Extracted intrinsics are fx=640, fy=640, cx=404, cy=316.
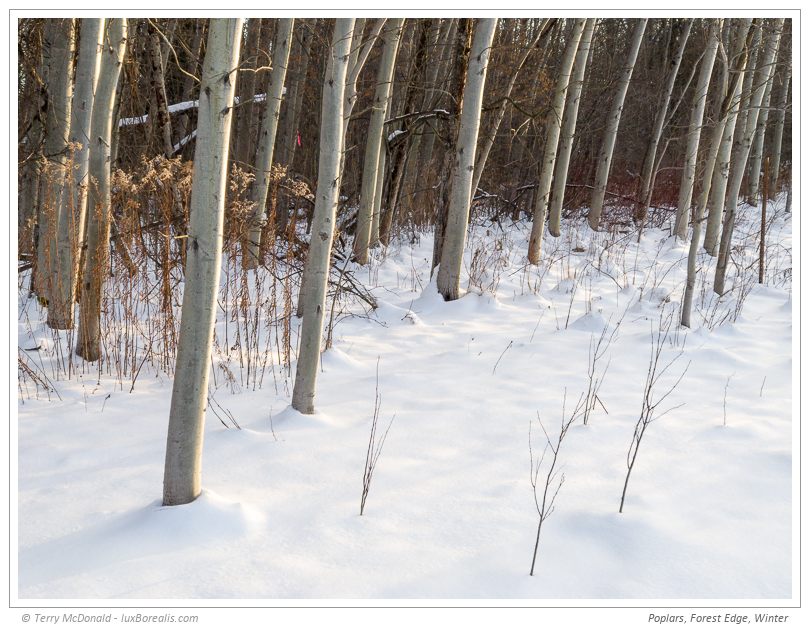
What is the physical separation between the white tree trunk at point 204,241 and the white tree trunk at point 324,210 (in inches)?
35.2

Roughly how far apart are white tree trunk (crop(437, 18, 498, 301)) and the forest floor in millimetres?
1124

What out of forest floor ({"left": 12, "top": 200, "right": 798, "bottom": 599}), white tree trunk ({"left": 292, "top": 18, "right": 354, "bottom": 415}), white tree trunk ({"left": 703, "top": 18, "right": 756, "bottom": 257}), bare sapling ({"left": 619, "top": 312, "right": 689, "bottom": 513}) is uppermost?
white tree trunk ({"left": 703, "top": 18, "right": 756, "bottom": 257})

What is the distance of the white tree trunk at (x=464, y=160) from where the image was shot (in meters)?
5.58

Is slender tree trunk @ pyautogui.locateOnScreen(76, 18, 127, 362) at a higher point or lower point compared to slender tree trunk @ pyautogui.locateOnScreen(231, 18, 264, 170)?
lower

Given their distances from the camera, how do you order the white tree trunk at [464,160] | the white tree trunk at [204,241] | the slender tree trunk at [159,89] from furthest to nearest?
the slender tree trunk at [159,89], the white tree trunk at [464,160], the white tree trunk at [204,241]

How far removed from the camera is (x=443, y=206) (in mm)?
6840

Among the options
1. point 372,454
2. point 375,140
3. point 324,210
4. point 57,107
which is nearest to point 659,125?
point 375,140

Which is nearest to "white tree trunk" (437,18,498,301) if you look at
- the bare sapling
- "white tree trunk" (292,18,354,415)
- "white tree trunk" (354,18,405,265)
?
"white tree trunk" (354,18,405,265)

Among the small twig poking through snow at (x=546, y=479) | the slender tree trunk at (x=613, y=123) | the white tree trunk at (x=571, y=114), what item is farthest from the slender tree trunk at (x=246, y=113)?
the small twig poking through snow at (x=546, y=479)

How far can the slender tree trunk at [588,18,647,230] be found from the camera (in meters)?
9.93

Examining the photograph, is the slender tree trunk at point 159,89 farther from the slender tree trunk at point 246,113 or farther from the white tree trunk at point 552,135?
the white tree trunk at point 552,135

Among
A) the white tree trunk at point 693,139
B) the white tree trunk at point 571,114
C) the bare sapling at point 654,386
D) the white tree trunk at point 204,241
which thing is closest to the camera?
the white tree trunk at point 204,241

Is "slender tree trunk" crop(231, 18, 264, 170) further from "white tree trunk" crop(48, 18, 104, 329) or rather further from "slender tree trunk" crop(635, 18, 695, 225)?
"slender tree trunk" crop(635, 18, 695, 225)
